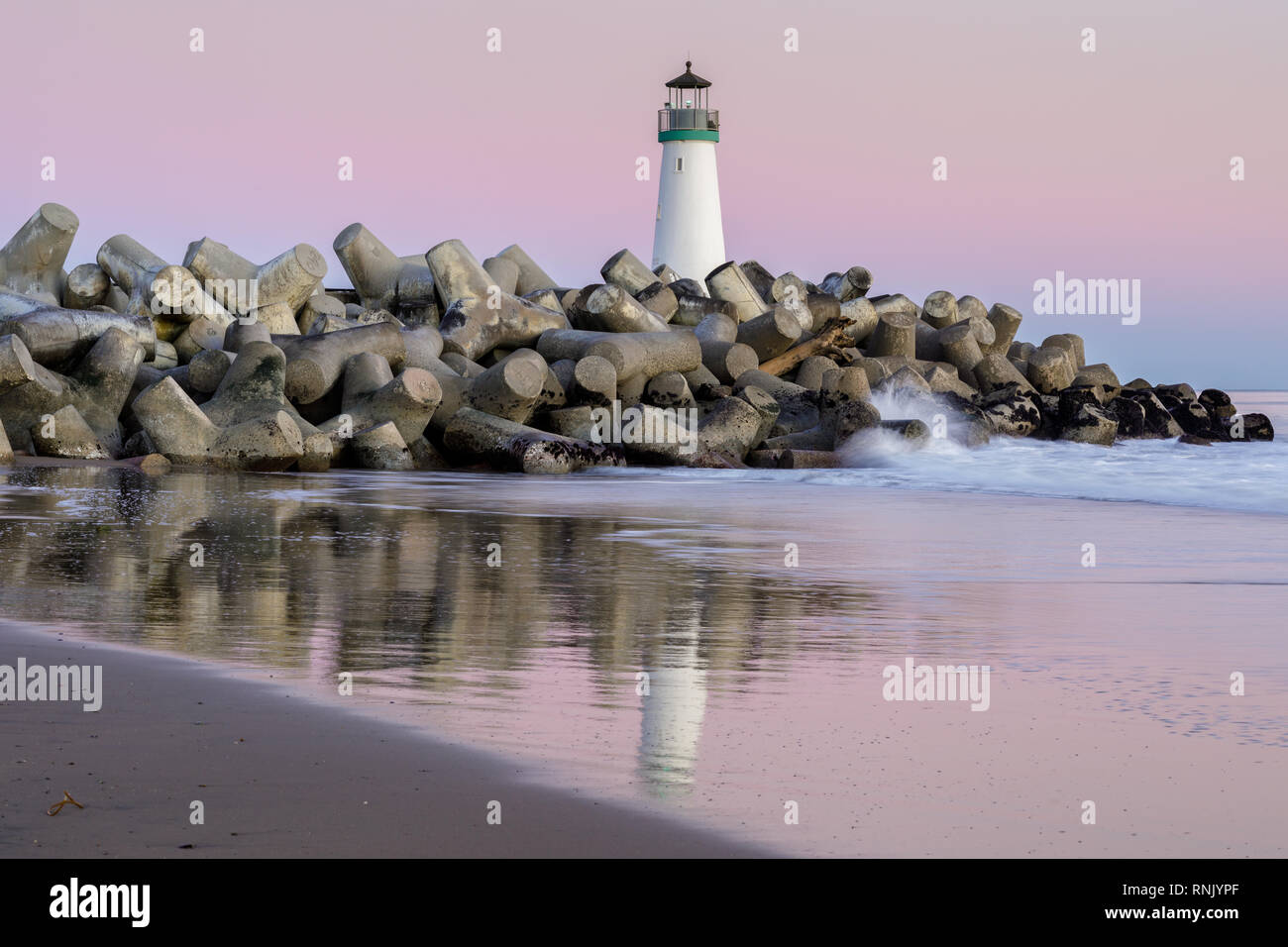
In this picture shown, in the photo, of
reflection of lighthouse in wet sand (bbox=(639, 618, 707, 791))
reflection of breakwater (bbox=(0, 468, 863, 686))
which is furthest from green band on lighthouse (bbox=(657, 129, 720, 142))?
reflection of lighthouse in wet sand (bbox=(639, 618, 707, 791))

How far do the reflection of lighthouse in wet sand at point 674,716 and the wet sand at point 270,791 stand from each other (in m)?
0.35

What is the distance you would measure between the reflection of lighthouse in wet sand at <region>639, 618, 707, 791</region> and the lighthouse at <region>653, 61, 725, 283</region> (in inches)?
1345

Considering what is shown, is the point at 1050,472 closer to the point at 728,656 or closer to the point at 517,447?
the point at 517,447

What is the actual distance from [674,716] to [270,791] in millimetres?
1366

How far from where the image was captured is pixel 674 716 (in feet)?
15.5

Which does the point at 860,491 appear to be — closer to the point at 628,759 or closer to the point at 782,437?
the point at 782,437

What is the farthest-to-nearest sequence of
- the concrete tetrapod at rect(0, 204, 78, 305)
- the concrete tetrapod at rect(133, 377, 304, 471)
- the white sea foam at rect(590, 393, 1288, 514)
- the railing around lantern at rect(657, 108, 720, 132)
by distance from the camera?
the railing around lantern at rect(657, 108, 720, 132), the concrete tetrapod at rect(0, 204, 78, 305), the concrete tetrapod at rect(133, 377, 304, 471), the white sea foam at rect(590, 393, 1288, 514)

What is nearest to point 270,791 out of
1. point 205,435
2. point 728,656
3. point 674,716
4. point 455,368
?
point 674,716

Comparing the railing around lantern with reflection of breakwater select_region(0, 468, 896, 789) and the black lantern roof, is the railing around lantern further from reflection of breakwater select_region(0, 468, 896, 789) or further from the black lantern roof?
reflection of breakwater select_region(0, 468, 896, 789)

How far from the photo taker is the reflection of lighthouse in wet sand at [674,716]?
4.06m

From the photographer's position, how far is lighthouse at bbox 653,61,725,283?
130 feet

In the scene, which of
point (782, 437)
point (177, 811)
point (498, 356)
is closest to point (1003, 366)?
point (782, 437)

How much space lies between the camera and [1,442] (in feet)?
49.6

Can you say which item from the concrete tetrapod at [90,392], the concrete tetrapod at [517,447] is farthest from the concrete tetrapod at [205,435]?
the concrete tetrapod at [517,447]
